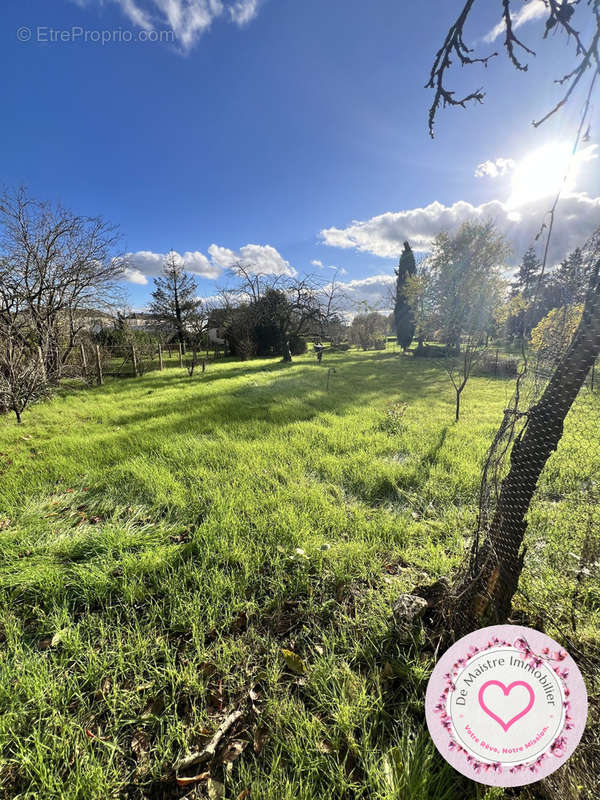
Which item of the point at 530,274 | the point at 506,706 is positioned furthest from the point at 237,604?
the point at 530,274

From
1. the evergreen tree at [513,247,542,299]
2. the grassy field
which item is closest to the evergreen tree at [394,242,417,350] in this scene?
the evergreen tree at [513,247,542,299]

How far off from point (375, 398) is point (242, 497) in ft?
17.9

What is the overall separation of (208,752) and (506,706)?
3.43 ft

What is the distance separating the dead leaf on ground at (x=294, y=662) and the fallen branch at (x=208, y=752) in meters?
0.31

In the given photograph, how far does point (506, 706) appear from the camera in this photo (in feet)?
2.69

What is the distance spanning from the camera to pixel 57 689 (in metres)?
1.18

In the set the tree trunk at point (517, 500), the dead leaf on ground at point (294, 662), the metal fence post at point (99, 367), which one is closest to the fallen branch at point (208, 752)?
the dead leaf on ground at point (294, 662)

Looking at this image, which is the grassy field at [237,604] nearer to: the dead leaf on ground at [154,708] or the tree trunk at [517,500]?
the dead leaf on ground at [154,708]

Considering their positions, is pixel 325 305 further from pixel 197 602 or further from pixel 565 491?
pixel 197 602

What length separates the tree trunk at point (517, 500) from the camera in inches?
48.9

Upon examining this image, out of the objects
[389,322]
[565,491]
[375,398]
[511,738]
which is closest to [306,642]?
[511,738]

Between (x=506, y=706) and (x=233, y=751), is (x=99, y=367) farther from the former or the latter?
(x=506, y=706)

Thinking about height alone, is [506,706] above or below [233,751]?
above

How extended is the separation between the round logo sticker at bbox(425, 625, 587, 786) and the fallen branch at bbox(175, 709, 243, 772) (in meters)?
0.79
